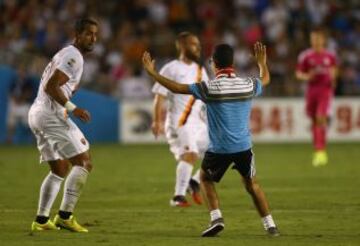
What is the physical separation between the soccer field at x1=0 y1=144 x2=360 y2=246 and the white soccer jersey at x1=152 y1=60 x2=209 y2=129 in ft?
3.98

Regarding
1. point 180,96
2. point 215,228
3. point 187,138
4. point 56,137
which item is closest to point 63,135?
point 56,137

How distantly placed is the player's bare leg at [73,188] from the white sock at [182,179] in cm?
305

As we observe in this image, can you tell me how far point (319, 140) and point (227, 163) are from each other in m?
10.8

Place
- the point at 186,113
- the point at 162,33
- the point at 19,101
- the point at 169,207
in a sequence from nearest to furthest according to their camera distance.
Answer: the point at 169,207 → the point at 186,113 → the point at 19,101 → the point at 162,33

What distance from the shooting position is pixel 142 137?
95.2 ft

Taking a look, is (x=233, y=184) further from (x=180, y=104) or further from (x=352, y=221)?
(x=352, y=221)

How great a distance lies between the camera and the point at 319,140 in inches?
866

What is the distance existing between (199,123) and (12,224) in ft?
12.7

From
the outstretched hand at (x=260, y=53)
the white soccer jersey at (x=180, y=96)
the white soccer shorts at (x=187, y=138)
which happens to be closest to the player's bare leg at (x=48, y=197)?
the outstretched hand at (x=260, y=53)

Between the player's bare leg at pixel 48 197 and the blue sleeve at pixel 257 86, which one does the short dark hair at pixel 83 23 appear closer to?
the player's bare leg at pixel 48 197

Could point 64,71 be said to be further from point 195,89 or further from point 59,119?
point 195,89

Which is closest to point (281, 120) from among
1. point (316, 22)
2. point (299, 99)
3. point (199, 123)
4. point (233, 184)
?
point (299, 99)

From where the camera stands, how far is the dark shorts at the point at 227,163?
11.3m

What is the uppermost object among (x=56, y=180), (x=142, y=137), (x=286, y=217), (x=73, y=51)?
(x=73, y=51)
